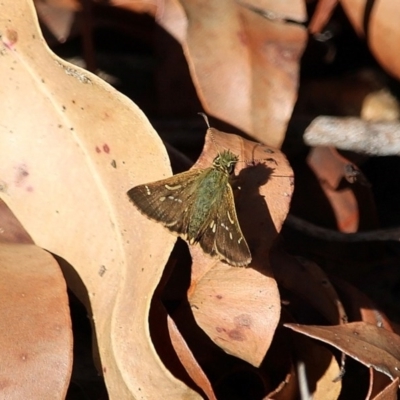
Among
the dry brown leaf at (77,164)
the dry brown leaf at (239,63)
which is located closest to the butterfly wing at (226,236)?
the dry brown leaf at (77,164)

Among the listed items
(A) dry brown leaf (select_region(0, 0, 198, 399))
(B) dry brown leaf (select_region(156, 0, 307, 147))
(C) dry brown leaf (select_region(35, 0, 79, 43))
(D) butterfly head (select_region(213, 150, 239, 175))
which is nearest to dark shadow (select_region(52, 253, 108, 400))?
(A) dry brown leaf (select_region(0, 0, 198, 399))

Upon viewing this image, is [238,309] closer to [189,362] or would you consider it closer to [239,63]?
[189,362]

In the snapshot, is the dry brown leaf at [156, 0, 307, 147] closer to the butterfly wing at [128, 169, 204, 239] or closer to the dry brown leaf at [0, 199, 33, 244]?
the butterfly wing at [128, 169, 204, 239]

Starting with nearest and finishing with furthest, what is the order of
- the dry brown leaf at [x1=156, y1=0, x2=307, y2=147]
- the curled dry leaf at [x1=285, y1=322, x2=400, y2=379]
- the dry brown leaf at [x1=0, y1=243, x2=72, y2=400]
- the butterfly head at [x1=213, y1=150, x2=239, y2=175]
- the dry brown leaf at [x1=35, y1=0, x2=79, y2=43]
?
the dry brown leaf at [x1=0, y1=243, x2=72, y2=400] → the curled dry leaf at [x1=285, y1=322, x2=400, y2=379] → the butterfly head at [x1=213, y1=150, x2=239, y2=175] → the dry brown leaf at [x1=156, y1=0, x2=307, y2=147] → the dry brown leaf at [x1=35, y1=0, x2=79, y2=43]

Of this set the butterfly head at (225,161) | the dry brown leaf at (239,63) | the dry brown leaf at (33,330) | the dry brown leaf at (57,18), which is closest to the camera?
the dry brown leaf at (33,330)

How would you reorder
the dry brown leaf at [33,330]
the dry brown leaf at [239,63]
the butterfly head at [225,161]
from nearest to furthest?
the dry brown leaf at [33,330]
the butterfly head at [225,161]
the dry brown leaf at [239,63]

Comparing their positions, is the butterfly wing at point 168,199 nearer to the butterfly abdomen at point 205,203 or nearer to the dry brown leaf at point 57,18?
the butterfly abdomen at point 205,203

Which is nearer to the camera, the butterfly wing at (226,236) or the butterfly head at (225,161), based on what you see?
the butterfly wing at (226,236)
